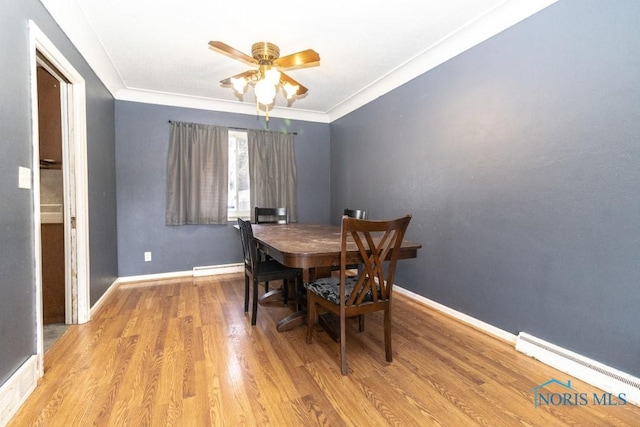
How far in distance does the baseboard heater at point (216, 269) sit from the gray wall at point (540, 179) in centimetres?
237

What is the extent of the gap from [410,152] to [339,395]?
2.29 m

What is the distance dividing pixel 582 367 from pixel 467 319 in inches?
31.0

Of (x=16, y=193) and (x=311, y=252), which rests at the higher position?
(x=16, y=193)

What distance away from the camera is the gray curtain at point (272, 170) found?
13.3 feet

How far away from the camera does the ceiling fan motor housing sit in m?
2.14

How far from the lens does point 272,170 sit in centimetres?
414

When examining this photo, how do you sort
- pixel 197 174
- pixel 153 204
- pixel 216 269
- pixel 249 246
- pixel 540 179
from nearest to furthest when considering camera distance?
pixel 540 179 < pixel 249 246 < pixel 153 204 < pixel 197 174 < pixel 216 269

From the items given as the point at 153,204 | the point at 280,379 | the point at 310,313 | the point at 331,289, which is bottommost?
the point at 280,379

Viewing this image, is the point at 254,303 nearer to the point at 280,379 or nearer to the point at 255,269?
the point at 255,269

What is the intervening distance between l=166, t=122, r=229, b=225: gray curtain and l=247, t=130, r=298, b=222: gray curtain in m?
0.38

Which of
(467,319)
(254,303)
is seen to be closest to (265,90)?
(254,303)

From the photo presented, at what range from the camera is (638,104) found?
1.45 m

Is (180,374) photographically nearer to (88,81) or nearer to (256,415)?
(256,415)

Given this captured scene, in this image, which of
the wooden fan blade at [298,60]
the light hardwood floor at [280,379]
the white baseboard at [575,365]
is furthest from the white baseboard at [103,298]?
the white baseboard at [575,365]
